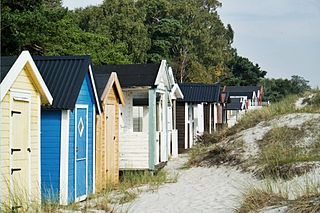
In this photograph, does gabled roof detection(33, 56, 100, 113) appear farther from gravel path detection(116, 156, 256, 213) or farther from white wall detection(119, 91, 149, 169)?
white wall detection(119, 91, 149, 169)

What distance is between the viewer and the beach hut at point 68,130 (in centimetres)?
1304

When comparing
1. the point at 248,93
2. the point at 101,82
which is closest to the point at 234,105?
the point at 248,93

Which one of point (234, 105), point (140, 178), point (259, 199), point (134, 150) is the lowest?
point (140, 178)

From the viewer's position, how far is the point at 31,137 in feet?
38.1

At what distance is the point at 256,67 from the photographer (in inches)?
3410

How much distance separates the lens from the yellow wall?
10.3 meters

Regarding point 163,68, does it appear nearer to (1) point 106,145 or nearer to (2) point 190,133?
(1) point 106,145

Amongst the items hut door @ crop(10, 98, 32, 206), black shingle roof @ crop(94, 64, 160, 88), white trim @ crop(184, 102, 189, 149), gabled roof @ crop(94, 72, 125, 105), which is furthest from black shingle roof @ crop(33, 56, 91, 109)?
white trim @ crop(184, 102, 189, 149)

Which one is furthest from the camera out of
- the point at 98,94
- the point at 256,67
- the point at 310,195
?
the point at 256,67

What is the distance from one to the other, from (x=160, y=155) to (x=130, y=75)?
3.15 m

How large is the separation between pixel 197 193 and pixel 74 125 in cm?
495

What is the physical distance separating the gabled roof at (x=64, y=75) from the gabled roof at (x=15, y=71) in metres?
1.13

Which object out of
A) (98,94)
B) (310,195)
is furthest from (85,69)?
(310,195)

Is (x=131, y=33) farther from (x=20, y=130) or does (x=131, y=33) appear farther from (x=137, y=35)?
(x=20, y=130)
